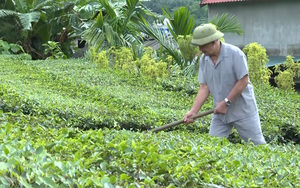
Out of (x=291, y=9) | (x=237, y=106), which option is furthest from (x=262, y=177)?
(x=291, y=9)

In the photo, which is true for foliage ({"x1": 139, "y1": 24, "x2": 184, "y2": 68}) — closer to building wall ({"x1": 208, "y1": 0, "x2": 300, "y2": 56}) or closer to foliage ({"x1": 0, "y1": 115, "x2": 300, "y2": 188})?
building wall ({"x1": 208, "y1": 0, "x2": 300, "y2": 56})

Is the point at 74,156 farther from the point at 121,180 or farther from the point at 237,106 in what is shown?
the point at 237,106

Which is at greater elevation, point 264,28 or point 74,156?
point 74,156

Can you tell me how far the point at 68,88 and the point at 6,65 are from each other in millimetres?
3953

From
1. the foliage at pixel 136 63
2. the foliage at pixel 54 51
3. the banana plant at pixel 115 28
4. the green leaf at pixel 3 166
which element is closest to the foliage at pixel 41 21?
the foliage at pixel 54 51

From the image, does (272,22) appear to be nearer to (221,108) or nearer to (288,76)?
(288,76)

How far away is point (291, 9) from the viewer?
15.4 metres

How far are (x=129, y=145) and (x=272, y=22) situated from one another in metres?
13.6

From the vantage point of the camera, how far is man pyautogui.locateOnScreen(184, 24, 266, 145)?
4766 mm

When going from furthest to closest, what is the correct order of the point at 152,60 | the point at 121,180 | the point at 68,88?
the point at 152,60
the point at 68,88
the point at 121,180

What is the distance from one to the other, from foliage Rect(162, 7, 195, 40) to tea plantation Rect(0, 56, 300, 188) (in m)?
3.57

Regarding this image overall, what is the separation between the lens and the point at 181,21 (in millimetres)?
11820

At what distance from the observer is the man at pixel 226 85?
4766 mm

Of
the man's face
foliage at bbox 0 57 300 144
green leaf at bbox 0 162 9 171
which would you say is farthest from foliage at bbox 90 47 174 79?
green leaf at bbox 0 162 9 171
